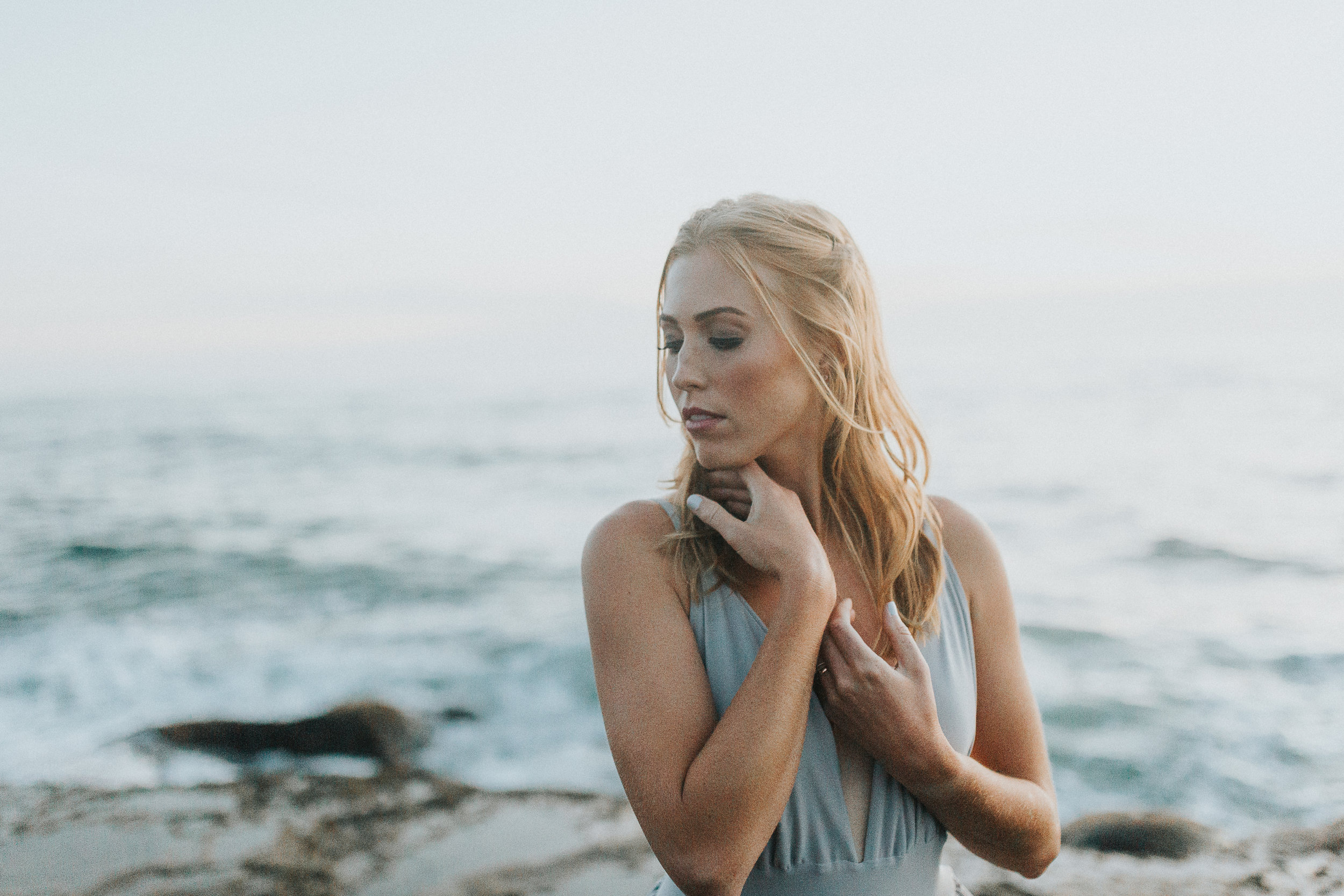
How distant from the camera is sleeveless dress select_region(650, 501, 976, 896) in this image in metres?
2.11

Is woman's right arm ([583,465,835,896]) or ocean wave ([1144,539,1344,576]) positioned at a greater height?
woman's right arm ([583,465,835,896])

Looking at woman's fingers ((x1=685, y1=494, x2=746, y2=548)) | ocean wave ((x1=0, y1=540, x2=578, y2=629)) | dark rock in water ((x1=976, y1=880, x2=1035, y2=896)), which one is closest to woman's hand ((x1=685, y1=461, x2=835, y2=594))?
woman's fingers ((x1=685, y1=494, x2=746, y2=548))

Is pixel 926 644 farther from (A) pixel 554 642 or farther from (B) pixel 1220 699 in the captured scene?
(A) pixel 554 642

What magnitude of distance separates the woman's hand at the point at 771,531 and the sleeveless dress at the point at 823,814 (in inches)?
7.0

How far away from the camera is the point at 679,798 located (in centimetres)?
189

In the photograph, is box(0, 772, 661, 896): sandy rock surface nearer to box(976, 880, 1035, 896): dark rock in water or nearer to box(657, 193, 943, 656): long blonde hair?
box(976, 880, 1035, 896): dark rock in water

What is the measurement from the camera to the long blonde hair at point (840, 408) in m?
2.24

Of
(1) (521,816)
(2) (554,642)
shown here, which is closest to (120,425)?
(2) (554,642)

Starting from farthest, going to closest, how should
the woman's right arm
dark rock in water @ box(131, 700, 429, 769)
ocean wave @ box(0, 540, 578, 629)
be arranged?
1. ocean wave @ box(0, 540, 578, 629)
2. dark rock in water @ box(131, 700, 429, 769)
3. the woman's right arm

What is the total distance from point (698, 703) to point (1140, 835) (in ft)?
14.4

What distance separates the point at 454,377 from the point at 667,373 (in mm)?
49131

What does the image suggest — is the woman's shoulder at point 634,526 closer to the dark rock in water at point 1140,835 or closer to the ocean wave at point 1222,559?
the dark rock in water at point 1140,835

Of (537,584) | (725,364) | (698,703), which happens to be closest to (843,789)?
(698,703)

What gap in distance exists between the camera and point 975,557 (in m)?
2.50
